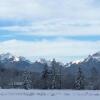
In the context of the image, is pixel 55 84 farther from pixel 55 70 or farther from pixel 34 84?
pixel 34 84

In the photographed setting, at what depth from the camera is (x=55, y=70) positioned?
7931cm

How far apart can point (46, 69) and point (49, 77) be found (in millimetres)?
2011
